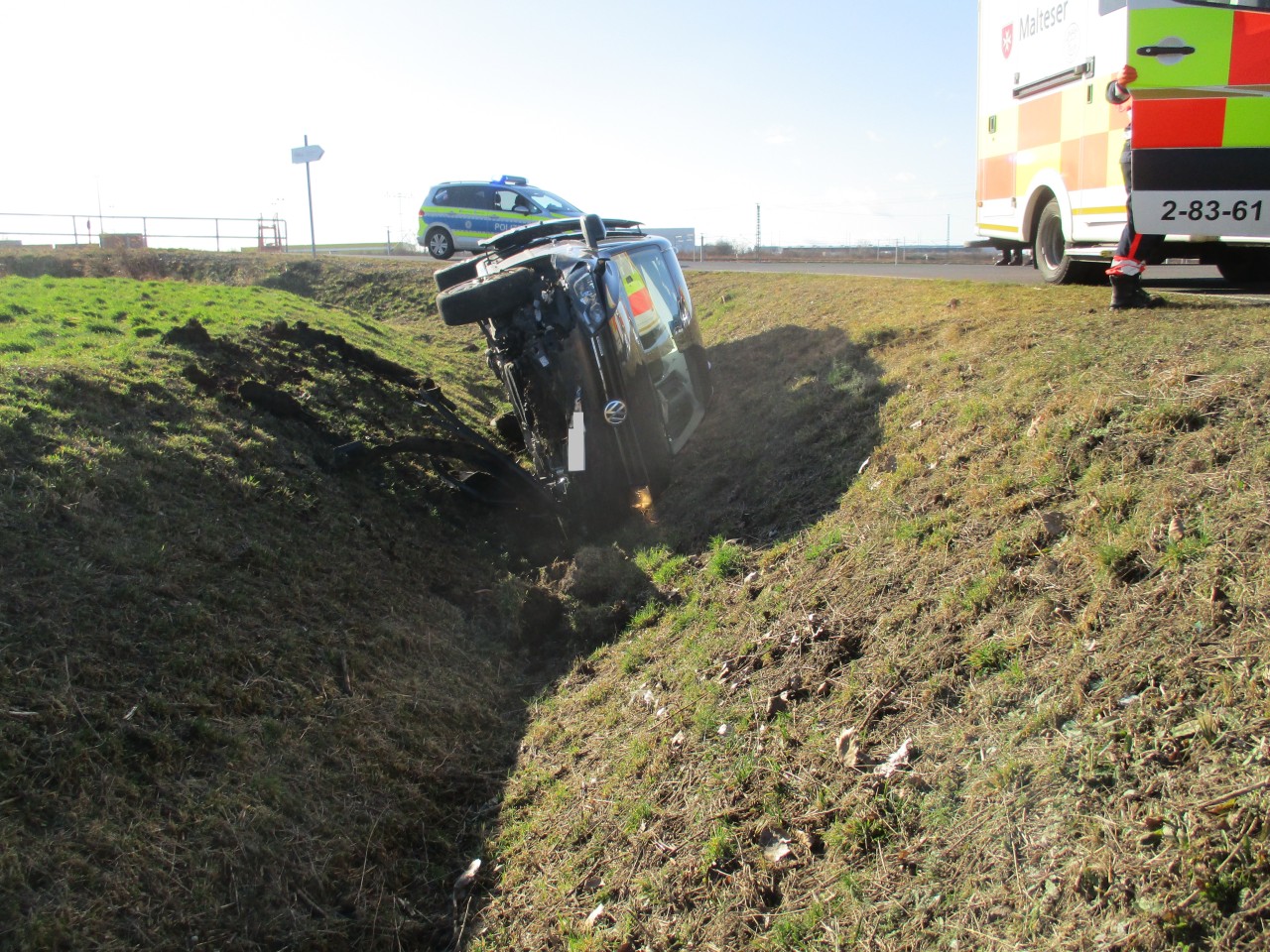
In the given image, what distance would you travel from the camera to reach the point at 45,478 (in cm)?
528

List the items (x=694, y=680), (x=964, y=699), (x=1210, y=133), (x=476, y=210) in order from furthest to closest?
(x=476, y=210)
(x=1210, y=133)
(x=694, y=680)
(x=964, y=699)

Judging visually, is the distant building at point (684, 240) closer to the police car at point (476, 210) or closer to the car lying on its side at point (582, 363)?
the police car at point (476, 210)

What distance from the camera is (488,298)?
6520mm

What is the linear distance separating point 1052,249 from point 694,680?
7155mm

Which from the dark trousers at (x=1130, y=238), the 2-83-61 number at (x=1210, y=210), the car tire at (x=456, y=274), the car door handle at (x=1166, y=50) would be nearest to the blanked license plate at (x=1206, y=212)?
the 2-83-61 number at (x=1210, y=210)

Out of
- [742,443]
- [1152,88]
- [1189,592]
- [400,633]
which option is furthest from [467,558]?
[1152,88]

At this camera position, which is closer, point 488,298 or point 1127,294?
point 488,298

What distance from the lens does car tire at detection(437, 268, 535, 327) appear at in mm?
6492

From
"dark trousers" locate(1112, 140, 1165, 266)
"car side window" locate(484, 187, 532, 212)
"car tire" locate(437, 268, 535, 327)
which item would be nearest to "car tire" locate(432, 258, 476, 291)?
"car tire" locate(437, 268, 535, 327)

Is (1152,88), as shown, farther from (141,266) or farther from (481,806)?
(141,266)

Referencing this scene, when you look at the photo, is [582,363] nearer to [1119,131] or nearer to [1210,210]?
[1210,210]

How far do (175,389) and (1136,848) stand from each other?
7299 mm

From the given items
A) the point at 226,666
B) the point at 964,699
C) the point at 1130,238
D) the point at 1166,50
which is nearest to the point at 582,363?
the point at 226,666

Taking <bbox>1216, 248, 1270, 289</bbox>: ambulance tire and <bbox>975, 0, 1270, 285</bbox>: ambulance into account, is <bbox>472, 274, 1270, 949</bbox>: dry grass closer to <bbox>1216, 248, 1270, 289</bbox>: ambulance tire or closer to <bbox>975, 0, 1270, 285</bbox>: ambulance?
<bbox>975, 0, 1270, 285</bbox>: ambulance
